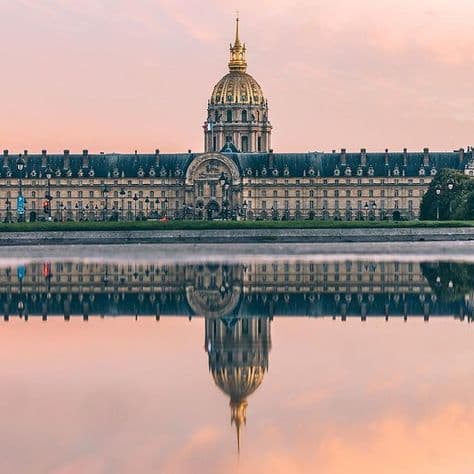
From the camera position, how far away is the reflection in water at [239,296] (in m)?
28.3

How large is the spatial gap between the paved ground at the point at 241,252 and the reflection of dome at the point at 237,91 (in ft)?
334

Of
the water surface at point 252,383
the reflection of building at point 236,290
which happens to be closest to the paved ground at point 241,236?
the reflection of building at point 236,290

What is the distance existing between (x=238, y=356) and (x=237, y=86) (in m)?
166

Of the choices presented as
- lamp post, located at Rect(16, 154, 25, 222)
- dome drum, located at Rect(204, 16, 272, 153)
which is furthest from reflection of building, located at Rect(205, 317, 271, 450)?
dome drum, located at Rect(204, 16, 272, 153)

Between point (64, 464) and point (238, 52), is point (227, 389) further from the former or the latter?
point (238, 52)

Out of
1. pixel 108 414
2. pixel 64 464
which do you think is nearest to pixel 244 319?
pixel 108 414

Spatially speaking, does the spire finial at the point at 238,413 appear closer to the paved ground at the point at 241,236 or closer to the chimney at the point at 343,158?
the paved ground at the point at 241,236

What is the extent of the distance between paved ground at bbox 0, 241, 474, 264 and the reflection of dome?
102 m

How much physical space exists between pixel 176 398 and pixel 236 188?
133207 mm

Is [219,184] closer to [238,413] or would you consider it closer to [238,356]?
[238,356]

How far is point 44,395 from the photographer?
74.0 ft

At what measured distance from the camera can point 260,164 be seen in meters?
156

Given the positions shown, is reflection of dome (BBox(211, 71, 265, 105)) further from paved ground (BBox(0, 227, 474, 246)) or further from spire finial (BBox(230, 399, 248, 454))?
spire finial (BBox(230, 399, 248, 454))

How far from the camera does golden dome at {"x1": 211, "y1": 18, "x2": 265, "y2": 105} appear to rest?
190000 mm
